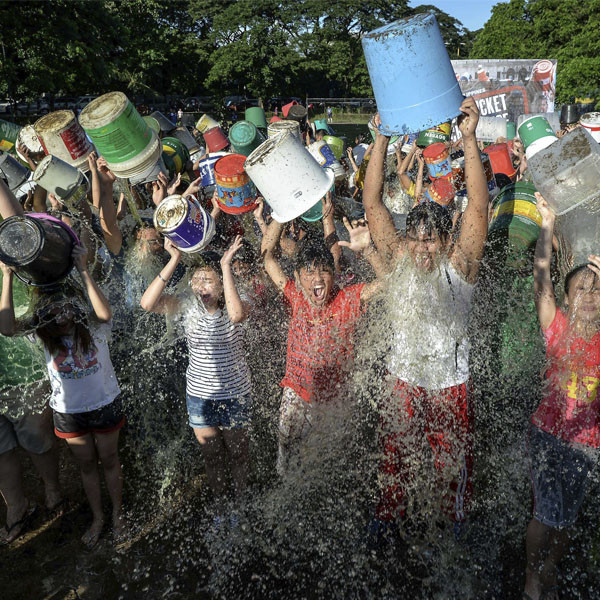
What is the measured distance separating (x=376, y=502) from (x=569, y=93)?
1962 centimetres

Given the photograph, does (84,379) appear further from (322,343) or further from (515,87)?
(515,87)

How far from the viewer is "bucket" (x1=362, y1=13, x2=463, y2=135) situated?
8.11 feet

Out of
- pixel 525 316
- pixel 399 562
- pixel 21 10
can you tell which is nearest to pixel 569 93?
pixel 21 10

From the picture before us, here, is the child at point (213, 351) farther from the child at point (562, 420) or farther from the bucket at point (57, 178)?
the child at point (562, 420)

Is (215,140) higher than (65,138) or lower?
lower

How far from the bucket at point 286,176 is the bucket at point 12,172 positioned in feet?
6.37

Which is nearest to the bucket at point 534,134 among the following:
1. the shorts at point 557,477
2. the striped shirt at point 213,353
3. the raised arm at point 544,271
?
the raised arm at point 544,271

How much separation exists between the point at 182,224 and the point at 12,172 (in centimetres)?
181

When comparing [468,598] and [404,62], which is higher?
[404,62]

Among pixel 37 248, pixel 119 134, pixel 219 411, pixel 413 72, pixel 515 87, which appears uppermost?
pixel 413 72

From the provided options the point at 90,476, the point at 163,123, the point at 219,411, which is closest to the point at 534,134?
the point at 219,411

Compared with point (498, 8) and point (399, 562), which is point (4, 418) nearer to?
point (399, 562)

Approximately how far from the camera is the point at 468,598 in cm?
250

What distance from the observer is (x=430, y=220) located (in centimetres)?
253
